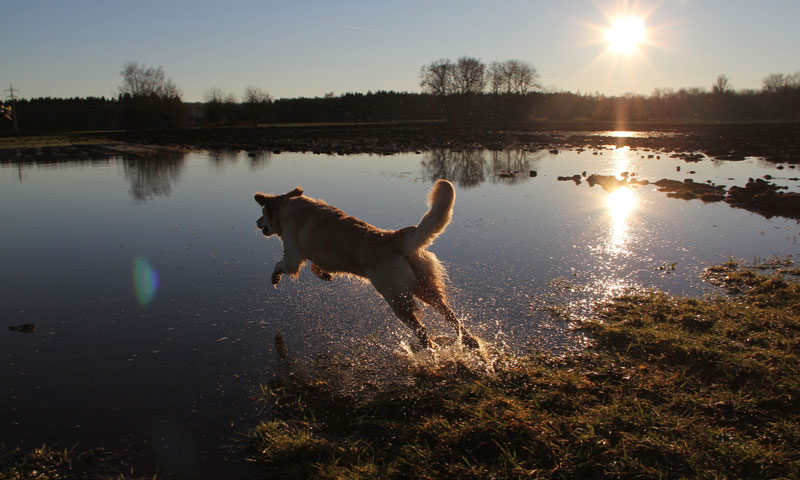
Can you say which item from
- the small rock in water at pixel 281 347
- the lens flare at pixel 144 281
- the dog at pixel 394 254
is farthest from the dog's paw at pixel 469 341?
the lens flare at pixel 144 281

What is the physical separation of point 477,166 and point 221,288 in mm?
17157

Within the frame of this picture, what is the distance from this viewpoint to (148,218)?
10961 millimetres

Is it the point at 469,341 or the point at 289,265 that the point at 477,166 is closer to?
the point at 289,265

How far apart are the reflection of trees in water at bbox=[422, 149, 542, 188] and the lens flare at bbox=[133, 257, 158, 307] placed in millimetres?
10424

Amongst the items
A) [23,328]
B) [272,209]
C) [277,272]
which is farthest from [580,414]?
[23,328]

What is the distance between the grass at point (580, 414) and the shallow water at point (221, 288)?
50 cm

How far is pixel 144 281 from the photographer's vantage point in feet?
22.7

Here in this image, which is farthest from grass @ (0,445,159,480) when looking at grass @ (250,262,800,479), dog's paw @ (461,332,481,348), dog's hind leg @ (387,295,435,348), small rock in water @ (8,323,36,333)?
dog's paw @ (461,332,481,348)

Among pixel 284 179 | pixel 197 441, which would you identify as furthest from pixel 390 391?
pixel 284 179

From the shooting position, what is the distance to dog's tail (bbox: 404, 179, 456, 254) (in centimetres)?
455

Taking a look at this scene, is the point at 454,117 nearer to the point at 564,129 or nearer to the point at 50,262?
the point at 564,129

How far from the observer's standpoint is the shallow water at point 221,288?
3.99m

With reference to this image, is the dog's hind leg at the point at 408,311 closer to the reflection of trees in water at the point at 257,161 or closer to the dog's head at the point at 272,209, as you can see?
the dog's head at the point at 272,209

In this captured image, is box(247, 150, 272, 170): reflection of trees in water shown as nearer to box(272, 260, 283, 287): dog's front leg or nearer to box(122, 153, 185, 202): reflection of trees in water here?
box(122, 153, 185, 202): reflection of trees in water
